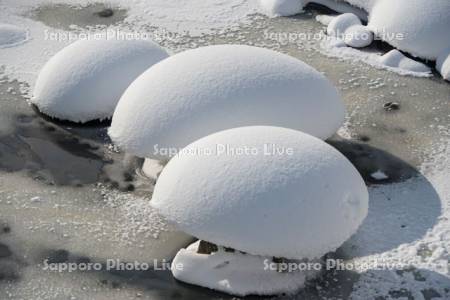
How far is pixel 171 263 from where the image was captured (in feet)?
21.6

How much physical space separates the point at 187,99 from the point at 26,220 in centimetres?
197

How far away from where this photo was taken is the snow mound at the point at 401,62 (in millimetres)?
9664

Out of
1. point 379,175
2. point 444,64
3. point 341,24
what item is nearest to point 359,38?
point 341,24

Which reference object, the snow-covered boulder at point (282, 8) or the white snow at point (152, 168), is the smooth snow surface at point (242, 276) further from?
the snow-covered boulder at point (282, 8)

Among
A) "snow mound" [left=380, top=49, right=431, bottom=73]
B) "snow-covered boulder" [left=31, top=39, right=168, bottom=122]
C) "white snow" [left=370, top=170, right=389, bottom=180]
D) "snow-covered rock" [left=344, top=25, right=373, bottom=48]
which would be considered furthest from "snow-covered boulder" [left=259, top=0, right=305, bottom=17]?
"white snow" [left=370, top=170, right=389, bottom=180]

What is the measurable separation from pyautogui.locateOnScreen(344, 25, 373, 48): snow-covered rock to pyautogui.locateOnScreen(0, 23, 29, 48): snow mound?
4.64 metres

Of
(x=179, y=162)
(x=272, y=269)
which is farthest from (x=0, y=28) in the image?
(x=272, y=269)

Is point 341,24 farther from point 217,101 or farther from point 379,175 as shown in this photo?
point 217,101

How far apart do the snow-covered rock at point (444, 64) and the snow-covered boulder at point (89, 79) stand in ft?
12.3

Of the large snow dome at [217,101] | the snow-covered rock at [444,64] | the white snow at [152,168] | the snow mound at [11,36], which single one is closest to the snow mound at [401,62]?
the snow-covered rock at [444,64]

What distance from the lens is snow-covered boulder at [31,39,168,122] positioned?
27.9 ft

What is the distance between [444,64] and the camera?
9.56 m

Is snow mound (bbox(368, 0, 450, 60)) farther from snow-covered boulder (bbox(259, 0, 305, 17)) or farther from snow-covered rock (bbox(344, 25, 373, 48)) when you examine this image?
snow-covered boulder (bbox(259, 0, 305, 17))

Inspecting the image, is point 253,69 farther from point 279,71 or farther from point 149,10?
point 149,10
